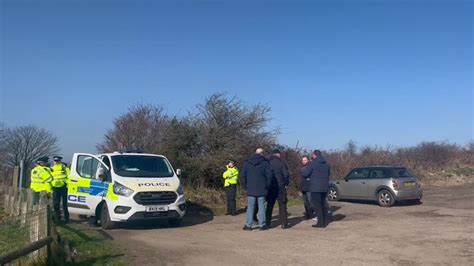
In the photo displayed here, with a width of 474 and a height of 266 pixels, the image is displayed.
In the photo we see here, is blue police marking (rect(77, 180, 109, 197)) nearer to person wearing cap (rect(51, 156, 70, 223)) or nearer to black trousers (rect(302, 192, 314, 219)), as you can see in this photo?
person wearing cap (rect(51, 156, 70, 223))

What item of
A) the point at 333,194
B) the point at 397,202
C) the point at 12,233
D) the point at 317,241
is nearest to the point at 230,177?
the point at 333,194

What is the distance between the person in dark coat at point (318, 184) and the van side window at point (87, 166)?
5.73m

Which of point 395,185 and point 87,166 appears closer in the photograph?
point 87,166

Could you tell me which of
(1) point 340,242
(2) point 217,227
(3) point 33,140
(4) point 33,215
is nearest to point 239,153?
(2) point 217,227

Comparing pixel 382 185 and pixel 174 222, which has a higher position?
pixel 382 185

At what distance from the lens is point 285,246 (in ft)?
33.6

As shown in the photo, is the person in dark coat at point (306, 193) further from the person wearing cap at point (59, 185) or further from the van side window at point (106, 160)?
the person wearing cap at point (59, 185)

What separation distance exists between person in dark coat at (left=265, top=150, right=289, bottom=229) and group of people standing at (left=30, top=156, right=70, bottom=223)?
5.71 metres

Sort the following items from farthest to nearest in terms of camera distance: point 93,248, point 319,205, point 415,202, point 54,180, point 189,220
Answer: point 415,202 < point 189,220 < point 54,180 < point 319,205 < point 93,248

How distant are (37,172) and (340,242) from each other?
835 cm

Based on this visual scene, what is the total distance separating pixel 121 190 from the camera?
1255 cm

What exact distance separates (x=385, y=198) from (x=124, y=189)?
10.2m

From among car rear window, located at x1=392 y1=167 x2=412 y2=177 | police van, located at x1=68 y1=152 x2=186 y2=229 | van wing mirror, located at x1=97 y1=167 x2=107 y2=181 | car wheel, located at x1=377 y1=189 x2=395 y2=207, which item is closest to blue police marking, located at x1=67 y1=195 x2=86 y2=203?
police van, located at x1=68 y1=152 x2=186 y2=229

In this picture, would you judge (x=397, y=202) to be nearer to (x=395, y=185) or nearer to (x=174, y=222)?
(x=395, y=185)
